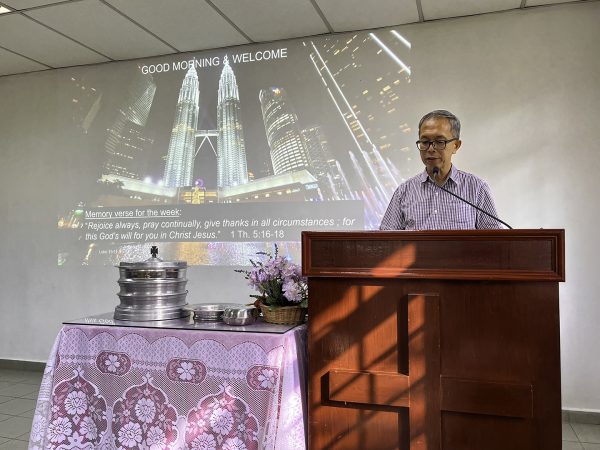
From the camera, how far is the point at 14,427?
3205mm

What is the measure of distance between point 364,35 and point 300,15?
1.89 feet

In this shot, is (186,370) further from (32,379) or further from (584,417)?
(32,379)

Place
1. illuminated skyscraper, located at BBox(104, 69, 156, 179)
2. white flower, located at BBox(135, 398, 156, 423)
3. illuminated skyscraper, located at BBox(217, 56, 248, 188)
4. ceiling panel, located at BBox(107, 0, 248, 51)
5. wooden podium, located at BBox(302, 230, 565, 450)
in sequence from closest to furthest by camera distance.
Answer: wooden podium, located at BBox(302, 230, 565, 450)
white flower, located at BBox(135, 398, 156, 423)
ceiling panel, located at BBox(107, 0, 248, 51)
illuminated skyscraper, located at BBox(217, 56, 248, 188)
illuminated skyscraper, located at BBox(104, 69, 156, 179)

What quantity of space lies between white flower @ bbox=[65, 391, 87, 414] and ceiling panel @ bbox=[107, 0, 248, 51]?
279cm

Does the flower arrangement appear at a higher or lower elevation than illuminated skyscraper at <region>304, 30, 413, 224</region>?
lower

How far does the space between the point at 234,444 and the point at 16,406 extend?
2.87m

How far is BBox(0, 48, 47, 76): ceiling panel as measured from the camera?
14.7 feet

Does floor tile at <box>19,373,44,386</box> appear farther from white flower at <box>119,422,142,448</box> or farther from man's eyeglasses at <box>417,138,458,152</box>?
man's eyeglasses at <box>417,138,458,152</box>

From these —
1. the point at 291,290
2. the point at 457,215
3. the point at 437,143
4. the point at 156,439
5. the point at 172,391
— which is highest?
the point at 437,143

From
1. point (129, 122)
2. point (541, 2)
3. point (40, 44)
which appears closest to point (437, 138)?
point (541, 2)

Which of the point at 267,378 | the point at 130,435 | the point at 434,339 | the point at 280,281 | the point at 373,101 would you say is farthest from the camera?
the point at 373,101

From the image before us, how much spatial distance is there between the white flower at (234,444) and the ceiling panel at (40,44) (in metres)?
3.67

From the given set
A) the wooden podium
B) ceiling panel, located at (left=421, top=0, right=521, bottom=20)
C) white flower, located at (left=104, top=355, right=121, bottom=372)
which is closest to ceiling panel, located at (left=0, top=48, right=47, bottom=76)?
ceiling panel, located at (left=421, top=0, right=521, bottom=20)

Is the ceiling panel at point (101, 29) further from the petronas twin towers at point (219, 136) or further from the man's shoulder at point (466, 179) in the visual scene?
the man's shoulder at point (466, 179)
